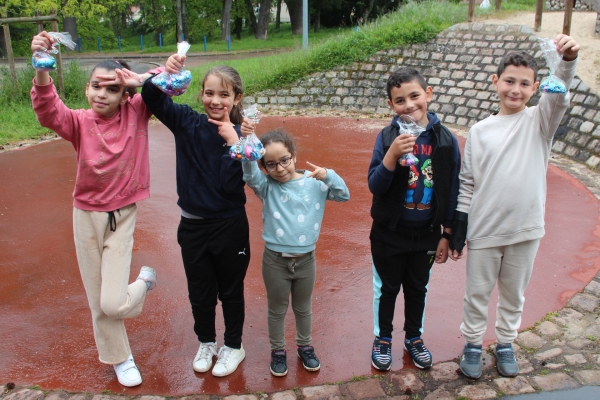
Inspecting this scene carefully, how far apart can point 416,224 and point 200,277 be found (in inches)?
49.6

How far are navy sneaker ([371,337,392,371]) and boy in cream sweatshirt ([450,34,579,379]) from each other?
0.43 m

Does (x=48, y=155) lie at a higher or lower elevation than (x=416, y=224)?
lower

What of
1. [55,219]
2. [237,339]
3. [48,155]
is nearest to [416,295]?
[237,339]

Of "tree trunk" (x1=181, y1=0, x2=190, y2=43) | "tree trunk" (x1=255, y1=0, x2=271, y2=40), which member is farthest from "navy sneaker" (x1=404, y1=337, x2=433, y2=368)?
"tree trunk" (x1=181, y1=0, x2=190, y2=43)

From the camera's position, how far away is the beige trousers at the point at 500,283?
10.1ft

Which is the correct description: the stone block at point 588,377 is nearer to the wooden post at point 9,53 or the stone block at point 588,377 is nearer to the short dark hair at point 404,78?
the short dark hair at point 404,78

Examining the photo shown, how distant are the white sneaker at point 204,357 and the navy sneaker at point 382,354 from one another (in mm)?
966

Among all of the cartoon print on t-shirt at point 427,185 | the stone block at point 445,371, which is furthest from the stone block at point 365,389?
the cartoon print on t-shirt at point 427,185

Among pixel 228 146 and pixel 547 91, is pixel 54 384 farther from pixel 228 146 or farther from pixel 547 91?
pixel 547 91

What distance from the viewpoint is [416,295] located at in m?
3.25

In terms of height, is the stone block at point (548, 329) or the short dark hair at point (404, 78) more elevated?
the short dark hair at point (404, 78)

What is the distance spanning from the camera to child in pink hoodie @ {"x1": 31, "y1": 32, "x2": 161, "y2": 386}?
2.92 m

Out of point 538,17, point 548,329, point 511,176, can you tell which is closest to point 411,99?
point 511,176

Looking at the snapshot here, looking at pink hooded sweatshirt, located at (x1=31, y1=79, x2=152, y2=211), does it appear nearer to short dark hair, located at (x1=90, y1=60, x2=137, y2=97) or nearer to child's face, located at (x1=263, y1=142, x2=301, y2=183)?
short dark hair, located at (x1=90, y1=60, x2=137, y2=97)
